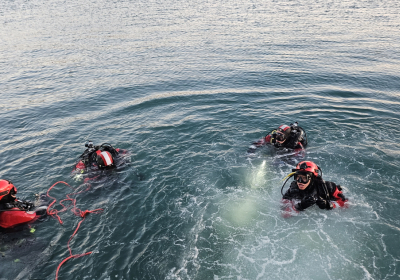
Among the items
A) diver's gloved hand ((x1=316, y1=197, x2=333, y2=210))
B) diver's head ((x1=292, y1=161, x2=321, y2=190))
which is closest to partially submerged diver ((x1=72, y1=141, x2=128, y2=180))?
diver's head ((x1=292, y1=161, x2=321, y2=190))

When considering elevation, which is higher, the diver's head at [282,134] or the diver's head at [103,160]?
the diver's head at [103,160]

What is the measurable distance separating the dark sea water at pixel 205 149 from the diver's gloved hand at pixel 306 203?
473 mm

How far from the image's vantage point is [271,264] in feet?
23.7

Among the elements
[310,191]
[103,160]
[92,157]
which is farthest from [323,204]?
[92,157]

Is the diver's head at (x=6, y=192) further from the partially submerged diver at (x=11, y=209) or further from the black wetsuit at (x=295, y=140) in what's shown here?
the black wetsuit at (x=295, y=140)

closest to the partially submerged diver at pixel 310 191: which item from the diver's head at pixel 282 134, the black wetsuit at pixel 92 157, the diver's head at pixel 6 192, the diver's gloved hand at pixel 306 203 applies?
the diver's gloved hand at pixel 306 203

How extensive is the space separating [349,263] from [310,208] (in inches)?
86.8

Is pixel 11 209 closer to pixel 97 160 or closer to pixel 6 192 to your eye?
pixel 6 192

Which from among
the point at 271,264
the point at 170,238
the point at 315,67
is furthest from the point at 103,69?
the point at 271,264

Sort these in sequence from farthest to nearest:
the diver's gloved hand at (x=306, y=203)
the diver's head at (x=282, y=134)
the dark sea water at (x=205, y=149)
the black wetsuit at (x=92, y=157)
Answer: the diver's head at (x=282, y=134), the black wetsuit at (x=92, y=157), the diver's gloved hand at (x=306, y=203), the dark sea water at (x=205, y=149)

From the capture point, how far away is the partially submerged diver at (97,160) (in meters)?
10.5

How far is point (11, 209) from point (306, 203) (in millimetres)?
9275

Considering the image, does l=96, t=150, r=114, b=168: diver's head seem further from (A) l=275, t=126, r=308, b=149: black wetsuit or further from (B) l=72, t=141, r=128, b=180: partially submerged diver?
(A) l=275, t=126, r=308, b=149: black wetsuit

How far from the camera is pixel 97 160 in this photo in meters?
10.5
